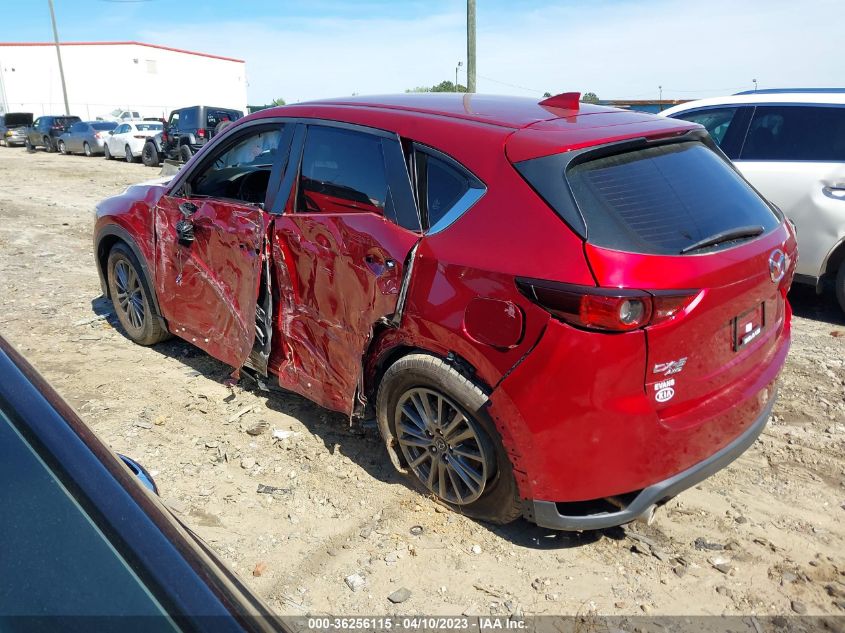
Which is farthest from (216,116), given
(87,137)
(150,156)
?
(87,137)

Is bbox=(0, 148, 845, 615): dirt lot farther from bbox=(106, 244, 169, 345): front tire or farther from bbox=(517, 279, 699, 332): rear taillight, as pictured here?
bbox=(517, 279, 699, 332): rear taillight

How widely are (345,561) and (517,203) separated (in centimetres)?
168

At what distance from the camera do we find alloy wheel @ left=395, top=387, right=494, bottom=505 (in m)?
2.84

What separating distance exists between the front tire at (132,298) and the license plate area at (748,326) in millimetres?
3810

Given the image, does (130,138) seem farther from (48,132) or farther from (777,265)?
(777,265)

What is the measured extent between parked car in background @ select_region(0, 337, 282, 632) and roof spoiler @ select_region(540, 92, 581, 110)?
2654 mm

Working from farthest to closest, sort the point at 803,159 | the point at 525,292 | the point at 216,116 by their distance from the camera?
1. the point at 216,116
2. the point at 803,159
3. the point at 525,292

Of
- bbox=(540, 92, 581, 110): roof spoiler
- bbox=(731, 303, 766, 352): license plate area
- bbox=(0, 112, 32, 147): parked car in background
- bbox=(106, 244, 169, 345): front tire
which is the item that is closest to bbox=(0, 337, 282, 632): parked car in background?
bbox=(731, 303, 766, 352): license plate area

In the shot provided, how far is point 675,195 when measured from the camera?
2.70 metres

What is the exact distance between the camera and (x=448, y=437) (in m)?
2.95

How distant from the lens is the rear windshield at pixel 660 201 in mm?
2465

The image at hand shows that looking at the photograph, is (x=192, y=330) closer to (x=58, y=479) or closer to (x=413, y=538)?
(x=413, y=538)

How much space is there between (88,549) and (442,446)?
1966 millimetres

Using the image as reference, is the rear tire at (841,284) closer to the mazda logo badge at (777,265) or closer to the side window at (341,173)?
the mazda logo badge at (777,265)
